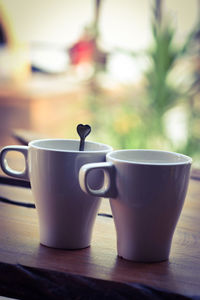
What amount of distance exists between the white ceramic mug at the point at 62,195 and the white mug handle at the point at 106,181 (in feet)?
0.11

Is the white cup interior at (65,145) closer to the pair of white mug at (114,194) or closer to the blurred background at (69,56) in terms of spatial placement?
the pair of white mug at (114,194)

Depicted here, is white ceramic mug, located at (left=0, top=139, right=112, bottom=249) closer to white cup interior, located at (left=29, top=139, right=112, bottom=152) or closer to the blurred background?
white cup interior, located at (left=29, top=139, right=112, bottom=152)

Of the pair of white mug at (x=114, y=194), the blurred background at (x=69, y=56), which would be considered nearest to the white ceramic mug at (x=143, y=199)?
the pair of white mug at (x=114, y=194)

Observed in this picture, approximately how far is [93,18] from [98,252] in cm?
367

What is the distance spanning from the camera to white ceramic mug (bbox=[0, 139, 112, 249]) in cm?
59

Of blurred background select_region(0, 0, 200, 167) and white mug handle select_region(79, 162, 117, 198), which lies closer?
white mug handle select_region(79, 162, 117, 198)

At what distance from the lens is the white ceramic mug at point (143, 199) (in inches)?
21.7

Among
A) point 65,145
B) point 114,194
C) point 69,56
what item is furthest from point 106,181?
point 69,56

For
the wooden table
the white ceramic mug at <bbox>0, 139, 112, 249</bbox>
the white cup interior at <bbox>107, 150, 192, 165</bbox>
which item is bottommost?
the wooden table

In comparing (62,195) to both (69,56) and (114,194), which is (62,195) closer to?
(114,194)

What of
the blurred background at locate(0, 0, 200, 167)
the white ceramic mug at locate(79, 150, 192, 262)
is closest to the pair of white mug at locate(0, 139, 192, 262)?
the white ceramic mug at locate(79, 150, 192, 262)

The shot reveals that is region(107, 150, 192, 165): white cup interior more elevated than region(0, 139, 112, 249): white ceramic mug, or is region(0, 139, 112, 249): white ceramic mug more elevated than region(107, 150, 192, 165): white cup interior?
region(107, 150, 192, 165): white cup interior

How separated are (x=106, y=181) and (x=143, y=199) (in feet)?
0.16

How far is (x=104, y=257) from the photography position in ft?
1.95
